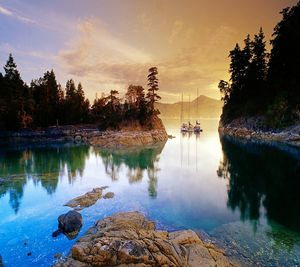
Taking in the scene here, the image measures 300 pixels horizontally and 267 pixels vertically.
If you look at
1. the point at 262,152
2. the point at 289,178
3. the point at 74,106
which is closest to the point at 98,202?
the point at 289,178

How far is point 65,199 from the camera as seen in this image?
20.3 meters

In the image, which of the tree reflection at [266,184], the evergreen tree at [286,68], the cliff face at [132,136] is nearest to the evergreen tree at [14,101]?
the cliff face at [132,136]

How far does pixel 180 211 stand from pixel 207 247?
6.20m

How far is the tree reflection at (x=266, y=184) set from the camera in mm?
16859

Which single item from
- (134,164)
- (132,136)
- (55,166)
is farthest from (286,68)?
(55,166)

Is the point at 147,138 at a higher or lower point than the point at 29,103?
lower

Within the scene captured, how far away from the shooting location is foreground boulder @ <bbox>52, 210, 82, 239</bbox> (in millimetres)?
13870

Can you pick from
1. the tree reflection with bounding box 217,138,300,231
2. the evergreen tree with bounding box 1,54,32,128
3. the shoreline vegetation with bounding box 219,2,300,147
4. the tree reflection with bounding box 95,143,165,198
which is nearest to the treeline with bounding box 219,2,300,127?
the shoreline vegetation with bounding box 219,2,300,147

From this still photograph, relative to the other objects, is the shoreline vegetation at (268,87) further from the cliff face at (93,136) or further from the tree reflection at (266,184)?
the cliff face at (93,136)

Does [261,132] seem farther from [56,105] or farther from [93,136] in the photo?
[56,105]

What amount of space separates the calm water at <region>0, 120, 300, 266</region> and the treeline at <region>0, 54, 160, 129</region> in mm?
29701

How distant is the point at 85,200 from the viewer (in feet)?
63.2

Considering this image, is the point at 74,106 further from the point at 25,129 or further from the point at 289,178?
the point at 289,178

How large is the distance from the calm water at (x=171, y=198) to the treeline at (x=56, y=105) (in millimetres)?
29701
